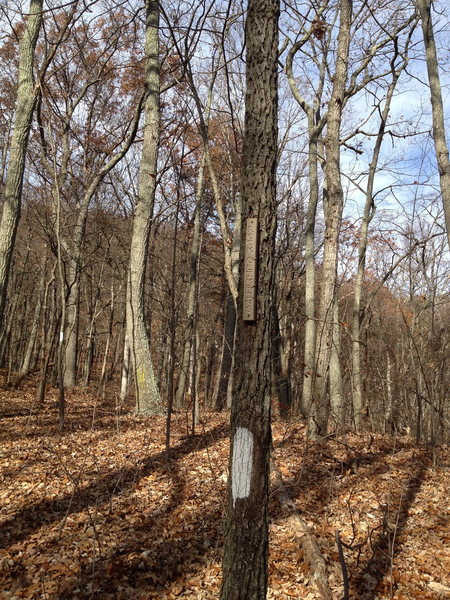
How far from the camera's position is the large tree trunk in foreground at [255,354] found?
2.37m

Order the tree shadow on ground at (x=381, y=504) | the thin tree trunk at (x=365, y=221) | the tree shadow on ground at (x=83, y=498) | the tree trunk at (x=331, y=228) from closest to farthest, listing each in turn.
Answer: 1. the tree shadow on ground at (x=381, y=504)
2. the tree shadow on ground at (x=83, y=498)
3. the tree trunk at (x=331, y=228)
4. the thin tree trunk at (x=365, y=221)

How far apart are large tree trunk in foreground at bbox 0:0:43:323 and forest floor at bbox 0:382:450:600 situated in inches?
114

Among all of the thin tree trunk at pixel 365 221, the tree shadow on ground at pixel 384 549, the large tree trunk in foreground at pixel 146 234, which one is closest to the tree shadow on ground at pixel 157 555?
the tree shadow on ground at pixel 384 549

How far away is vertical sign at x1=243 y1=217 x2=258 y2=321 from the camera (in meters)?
2.49

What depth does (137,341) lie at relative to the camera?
8.78 meters

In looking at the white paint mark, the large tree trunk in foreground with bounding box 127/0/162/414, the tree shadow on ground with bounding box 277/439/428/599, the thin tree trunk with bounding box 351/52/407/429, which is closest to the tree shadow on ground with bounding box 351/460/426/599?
the tree shadow on ground with bounding box 277/439/428/599

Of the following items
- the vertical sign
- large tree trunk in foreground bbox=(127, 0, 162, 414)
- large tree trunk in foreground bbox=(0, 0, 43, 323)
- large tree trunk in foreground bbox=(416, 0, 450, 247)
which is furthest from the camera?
large tree trunk in foreground bbox=(127, 0, 162, 414)

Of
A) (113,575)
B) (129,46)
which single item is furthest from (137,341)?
(129,46)

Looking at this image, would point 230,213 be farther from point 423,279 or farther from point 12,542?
point 12,542

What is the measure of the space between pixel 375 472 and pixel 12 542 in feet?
14.9

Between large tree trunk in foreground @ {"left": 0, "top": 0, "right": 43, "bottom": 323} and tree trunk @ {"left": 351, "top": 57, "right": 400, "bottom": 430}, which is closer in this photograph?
large tree trunk in foreground @ {"left": 0, "top": 0, "right": 43, "bottom": 323}

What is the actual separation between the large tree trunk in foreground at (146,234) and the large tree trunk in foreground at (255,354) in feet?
19.6

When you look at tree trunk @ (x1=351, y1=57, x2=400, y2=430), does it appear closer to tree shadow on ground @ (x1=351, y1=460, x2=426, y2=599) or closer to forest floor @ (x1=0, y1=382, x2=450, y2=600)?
forest floor @ (x1=0, y1=382, x2=450, y2=600)

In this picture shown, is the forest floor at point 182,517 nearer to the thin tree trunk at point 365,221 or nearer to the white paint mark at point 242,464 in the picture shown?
the white paint mark at point 242,464
